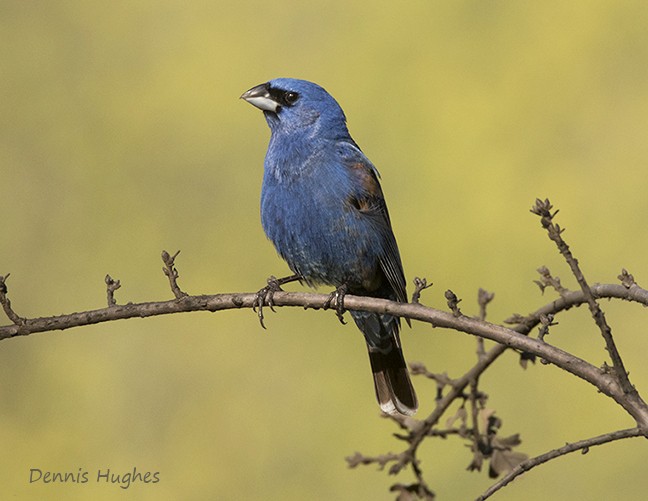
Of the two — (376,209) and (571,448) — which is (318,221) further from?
(571,448)

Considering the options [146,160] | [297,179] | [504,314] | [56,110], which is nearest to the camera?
[297,179]

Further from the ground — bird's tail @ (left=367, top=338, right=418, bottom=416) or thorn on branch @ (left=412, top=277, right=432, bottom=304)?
bird's tail @ (left=367, top=338, right=418, bottom=416)

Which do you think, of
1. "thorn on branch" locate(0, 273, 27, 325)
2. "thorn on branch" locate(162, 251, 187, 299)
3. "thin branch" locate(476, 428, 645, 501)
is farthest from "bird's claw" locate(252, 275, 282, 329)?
"thin branch" locate(476, 428, 645, 501)

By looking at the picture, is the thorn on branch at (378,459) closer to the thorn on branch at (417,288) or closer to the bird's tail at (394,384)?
the thorn on branch at (417,288)

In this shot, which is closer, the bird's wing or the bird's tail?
the bird's wing

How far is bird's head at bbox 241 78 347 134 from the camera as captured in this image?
4082 millimetres

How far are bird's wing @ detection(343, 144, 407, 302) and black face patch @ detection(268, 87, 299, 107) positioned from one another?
32cm

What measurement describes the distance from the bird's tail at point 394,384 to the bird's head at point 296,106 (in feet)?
2.67

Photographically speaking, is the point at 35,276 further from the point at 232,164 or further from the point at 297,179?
the point at 297,179

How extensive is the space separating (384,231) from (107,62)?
2.85 meters

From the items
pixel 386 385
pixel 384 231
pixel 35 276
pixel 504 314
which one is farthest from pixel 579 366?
pixel 35 276

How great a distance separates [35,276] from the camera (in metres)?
5.30

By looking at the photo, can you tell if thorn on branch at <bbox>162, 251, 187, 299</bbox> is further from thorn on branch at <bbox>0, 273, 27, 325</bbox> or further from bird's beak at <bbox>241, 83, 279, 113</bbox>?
bird's beak at <bbox>241, 83, 279, 113</bbox>

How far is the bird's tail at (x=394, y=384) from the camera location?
4.17 m
